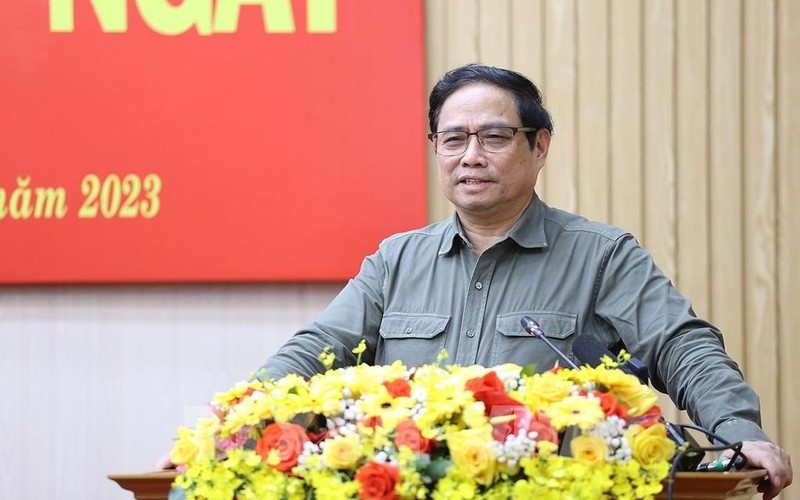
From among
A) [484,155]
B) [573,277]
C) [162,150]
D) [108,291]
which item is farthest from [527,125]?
[108,291]

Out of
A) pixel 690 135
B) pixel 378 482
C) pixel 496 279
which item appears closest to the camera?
pixel 378 482

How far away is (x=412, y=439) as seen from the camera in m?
1.29

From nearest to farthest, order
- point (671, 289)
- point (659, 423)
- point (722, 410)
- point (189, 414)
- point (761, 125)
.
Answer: point (659, 423) < point (189, 414) < point (722, 410) < point (671, 289) < point (761, 125)

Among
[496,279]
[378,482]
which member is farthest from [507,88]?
[378,482]

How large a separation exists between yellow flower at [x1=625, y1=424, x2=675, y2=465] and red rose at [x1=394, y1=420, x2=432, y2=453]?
257mm

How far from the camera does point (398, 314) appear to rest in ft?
7.59

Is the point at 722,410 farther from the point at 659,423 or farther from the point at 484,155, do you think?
the point at 484,155

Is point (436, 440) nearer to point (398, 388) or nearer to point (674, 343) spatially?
point (398, 388)

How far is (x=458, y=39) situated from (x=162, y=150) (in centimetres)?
97

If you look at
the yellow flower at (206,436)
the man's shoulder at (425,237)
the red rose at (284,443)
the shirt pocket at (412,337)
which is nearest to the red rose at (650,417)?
the red rose at (284,443)

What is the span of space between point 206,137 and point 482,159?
1.21 m

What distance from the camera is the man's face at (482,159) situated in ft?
7.47

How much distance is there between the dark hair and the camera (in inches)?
91.0

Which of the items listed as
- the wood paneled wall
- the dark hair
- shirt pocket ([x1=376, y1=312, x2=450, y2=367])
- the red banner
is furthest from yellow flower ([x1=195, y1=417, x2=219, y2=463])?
the wood paneled wall
